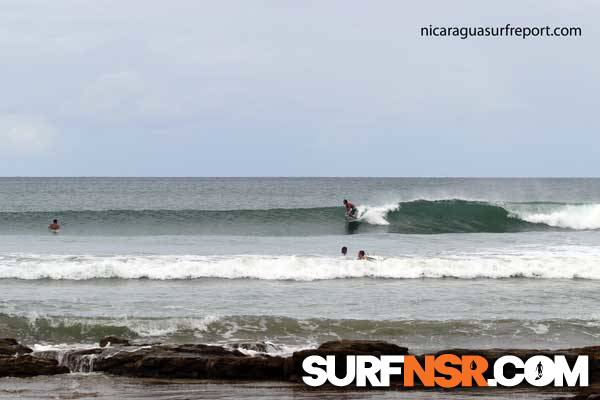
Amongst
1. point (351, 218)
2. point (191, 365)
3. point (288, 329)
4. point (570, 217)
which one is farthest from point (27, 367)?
point (570, 217)

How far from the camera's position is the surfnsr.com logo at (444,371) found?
9.02 metres

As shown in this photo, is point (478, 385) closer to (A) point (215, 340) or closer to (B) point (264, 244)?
(A) point (215, 340)

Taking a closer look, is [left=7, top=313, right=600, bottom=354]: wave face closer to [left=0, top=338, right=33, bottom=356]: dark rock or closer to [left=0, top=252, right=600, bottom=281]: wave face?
[left=0, top=338, right=33, bottom=356]: dark rock

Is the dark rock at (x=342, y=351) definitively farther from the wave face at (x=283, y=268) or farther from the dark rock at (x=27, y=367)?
the wave face at (x=283, y=268)

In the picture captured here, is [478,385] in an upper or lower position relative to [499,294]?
lower

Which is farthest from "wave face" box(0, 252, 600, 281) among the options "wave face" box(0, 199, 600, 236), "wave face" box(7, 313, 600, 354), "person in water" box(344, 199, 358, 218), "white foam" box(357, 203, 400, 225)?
"white foam" box(357, 203, 400, 225)

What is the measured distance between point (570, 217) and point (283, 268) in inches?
921

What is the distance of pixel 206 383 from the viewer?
29.6ft

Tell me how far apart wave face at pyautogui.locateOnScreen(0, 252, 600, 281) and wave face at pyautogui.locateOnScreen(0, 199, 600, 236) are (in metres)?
12.6

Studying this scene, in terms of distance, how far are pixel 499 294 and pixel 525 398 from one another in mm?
7643

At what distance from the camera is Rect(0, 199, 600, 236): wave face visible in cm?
3375

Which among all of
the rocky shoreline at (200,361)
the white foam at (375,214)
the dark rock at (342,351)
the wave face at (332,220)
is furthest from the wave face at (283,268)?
the white foam at (375,214)

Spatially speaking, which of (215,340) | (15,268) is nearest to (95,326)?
(215,340)

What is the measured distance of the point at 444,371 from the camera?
9.22 metres
